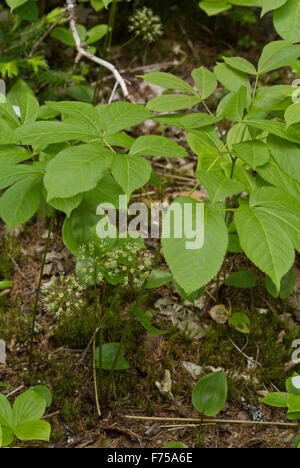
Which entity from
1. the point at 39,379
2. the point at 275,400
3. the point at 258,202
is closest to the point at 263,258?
the point at 258,202

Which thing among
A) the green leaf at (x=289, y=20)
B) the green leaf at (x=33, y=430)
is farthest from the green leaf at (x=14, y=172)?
the green leaf at (x=289, y=20)

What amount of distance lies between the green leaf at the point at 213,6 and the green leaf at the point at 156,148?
2068 mm

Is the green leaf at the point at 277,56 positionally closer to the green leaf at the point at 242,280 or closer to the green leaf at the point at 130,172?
the green leaf at the point at 130,172

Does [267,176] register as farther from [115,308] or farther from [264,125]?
[115,308]

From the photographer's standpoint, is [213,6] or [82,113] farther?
[213,6]

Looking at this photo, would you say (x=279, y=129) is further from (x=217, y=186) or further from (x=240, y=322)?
(x=240, y=322)

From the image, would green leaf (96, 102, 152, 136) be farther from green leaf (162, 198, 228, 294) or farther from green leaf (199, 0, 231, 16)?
green leaf (199, 0, 231, 16)

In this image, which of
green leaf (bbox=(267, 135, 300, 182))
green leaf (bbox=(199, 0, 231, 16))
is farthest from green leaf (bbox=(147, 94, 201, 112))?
green leaf (bbox=(199, 0, 231, 16))

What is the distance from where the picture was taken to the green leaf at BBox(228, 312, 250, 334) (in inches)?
115

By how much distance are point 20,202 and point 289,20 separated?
1.60 m

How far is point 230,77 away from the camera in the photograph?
2.58m

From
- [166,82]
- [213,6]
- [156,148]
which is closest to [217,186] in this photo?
[156,148]

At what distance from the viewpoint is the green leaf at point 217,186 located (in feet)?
6.29
